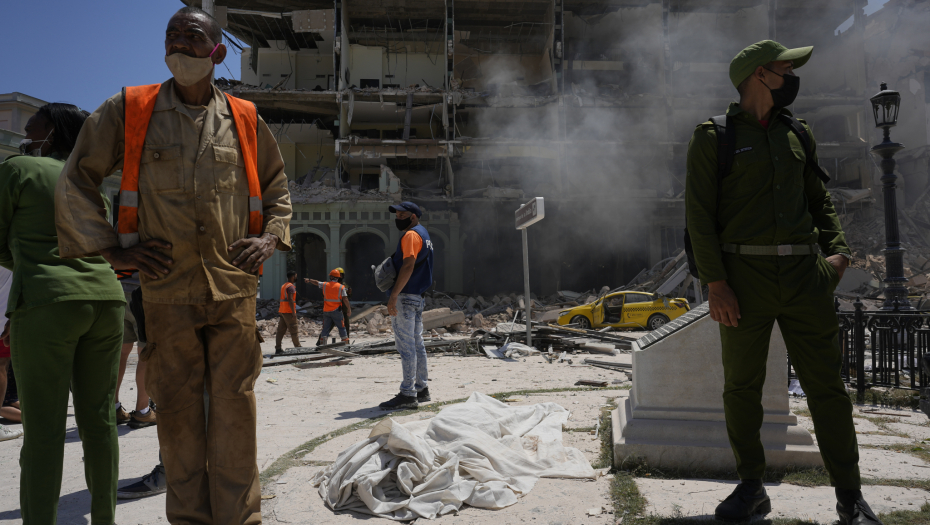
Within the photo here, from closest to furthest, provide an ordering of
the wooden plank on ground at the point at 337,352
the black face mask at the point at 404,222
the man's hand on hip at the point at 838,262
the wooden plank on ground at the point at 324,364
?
the man's hand on hip at the point at 838,262 < the black face mask at the point at 404,222 < the wooden plank on ground at the point at 324,364 < the wooden plank on ground at the point at 337,352

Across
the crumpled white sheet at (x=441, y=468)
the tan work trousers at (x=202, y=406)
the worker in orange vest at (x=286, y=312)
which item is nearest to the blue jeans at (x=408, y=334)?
the crumpled white sheet at (x=441, y=468)

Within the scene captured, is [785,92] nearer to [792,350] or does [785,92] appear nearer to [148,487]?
[792,350]

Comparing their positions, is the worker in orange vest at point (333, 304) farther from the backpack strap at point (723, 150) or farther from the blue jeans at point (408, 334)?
the backpack strap at point (723, 150)

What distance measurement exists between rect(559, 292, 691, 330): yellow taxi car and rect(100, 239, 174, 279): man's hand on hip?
1496cm

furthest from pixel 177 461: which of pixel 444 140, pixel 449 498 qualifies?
pixel 444 140

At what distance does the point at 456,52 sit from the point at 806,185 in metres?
30.3

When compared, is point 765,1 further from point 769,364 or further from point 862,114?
point 769,364

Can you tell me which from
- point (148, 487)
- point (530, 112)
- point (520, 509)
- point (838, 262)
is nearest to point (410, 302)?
point (148, 487)

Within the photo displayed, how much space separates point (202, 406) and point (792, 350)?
241cm

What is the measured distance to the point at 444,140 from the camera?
87.7 feet

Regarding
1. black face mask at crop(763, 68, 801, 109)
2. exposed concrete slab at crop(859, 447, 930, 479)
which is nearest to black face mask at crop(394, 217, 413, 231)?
black face mask at crop(763, 68, 801, 109)

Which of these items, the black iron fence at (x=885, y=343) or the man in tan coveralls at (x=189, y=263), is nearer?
the man in tan coveralls at (x=189, y=263)

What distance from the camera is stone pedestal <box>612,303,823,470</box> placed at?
305cm

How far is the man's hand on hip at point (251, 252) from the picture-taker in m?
2.03
